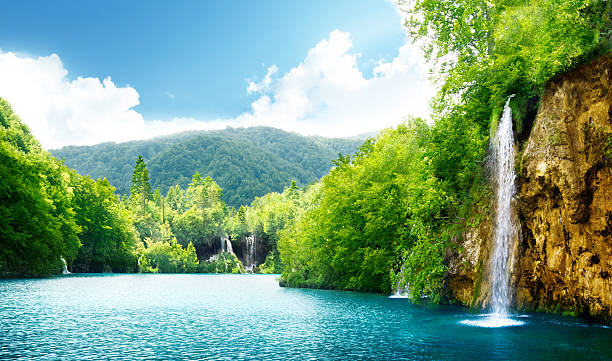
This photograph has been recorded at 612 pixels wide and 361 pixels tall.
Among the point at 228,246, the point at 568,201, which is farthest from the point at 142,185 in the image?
the point at 568,201

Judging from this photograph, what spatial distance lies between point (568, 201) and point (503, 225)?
3832 mm

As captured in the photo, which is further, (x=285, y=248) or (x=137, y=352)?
(x=285, y=248)

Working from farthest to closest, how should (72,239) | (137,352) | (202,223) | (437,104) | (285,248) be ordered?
(202,223)
(72,239)
(285,248)
(437,104)
(137,352)

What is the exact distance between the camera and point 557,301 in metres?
17.3

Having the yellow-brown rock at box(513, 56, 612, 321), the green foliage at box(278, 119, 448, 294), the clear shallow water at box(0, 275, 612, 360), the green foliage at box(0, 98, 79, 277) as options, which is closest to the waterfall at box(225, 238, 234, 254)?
the green foliage at box(0, 98, 79, 277)

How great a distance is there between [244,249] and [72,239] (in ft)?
174

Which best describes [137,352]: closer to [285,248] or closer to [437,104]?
[437,104]

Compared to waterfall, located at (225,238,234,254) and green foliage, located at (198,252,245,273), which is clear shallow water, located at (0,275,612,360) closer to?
green foliage, located at (198,252,245,273)

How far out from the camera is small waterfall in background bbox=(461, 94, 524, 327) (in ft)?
63.7

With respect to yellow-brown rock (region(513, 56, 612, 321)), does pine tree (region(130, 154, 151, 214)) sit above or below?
above

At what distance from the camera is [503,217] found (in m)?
20.2

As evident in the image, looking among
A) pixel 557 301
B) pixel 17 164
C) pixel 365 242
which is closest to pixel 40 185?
pixel 17 164

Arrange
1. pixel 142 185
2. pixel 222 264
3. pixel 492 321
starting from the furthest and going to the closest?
pixel 142 185, pixel 222 264, pixel 492 321

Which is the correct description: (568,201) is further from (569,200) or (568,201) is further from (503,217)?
(503,217)
